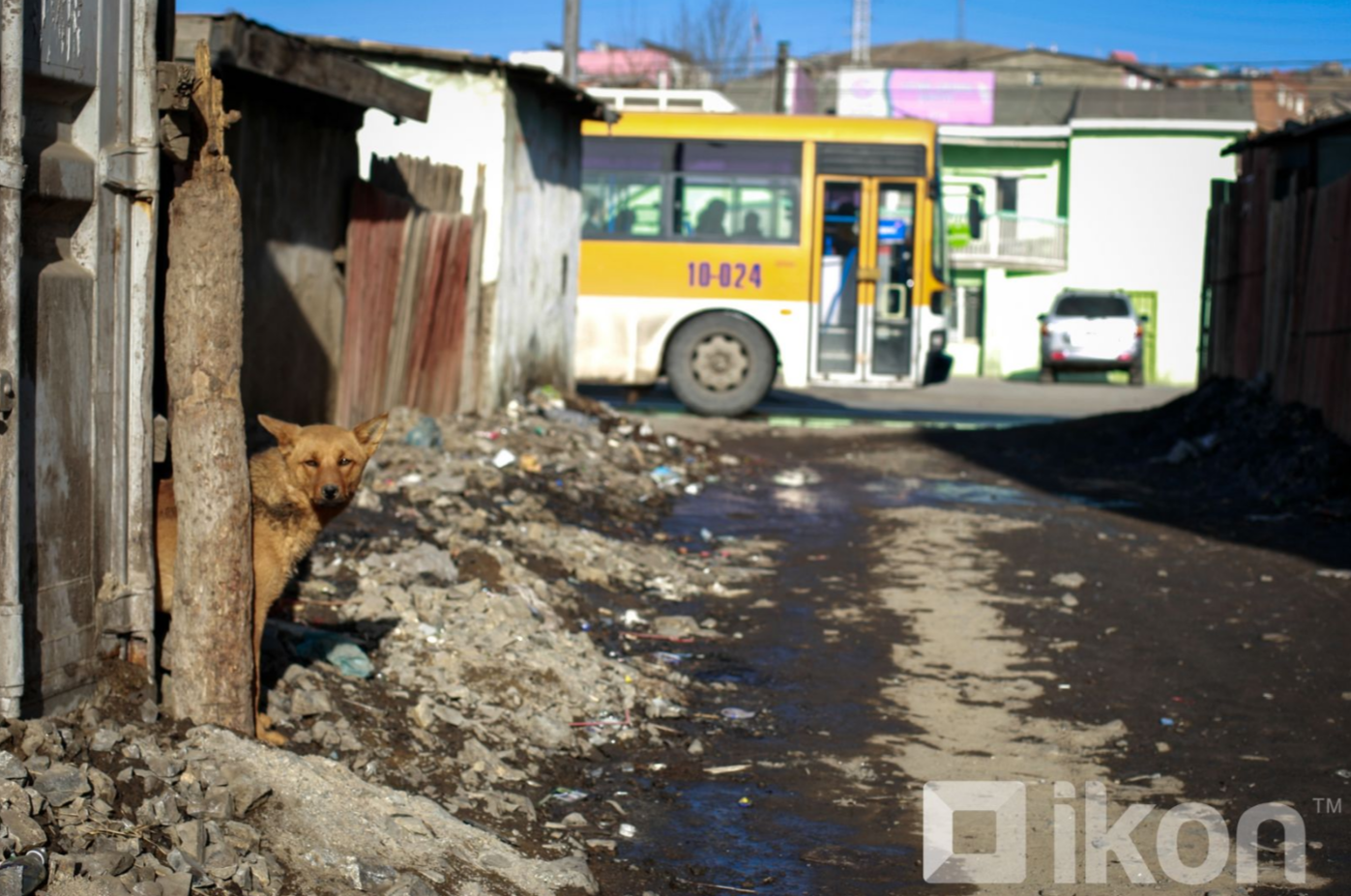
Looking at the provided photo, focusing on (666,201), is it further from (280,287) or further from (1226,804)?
(1226,804)

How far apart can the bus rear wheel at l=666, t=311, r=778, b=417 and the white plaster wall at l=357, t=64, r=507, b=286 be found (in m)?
5.10

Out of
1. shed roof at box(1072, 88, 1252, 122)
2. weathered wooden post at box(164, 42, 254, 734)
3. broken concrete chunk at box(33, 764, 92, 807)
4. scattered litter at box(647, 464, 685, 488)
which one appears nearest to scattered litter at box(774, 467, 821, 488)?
scattered litter at box(647, 464, 685, 488)

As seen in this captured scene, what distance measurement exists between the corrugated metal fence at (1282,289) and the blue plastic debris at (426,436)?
23.1 ft

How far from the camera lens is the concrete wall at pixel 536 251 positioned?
12.9 m

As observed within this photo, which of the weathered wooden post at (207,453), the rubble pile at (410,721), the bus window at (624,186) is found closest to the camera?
the rubble pile at (410,721)

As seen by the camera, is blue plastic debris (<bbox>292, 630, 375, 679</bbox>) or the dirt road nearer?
the dirt road

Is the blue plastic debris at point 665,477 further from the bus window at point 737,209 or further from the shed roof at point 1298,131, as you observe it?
the shed roof at point 1298,131

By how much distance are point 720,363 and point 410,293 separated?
7042 millimetres

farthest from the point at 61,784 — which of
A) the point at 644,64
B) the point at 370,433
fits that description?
the point at 644,64

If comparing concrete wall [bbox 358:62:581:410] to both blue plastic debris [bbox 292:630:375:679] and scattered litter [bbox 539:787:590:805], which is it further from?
scattered litter [bbox 539:787:590:805]

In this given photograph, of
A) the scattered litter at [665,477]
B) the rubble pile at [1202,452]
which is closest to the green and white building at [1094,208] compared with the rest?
the rubble pile at [1202,452]

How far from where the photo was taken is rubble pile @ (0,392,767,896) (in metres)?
3.35

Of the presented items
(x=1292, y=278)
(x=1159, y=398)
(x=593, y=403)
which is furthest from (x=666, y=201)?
(x=1159, y=398)

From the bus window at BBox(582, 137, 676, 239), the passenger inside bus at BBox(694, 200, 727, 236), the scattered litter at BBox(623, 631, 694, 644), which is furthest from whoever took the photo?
the bus window at BBox(582, 137, 676, 239)
